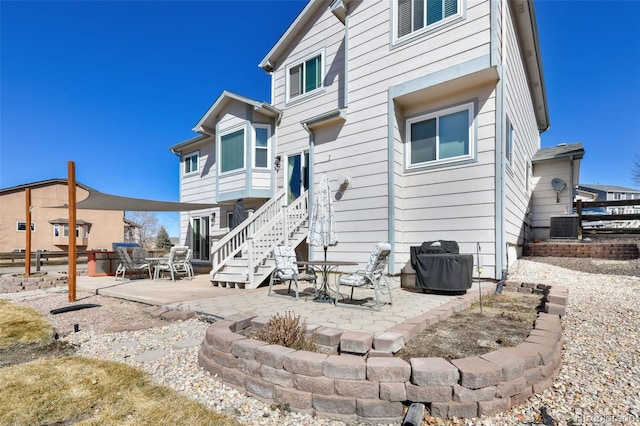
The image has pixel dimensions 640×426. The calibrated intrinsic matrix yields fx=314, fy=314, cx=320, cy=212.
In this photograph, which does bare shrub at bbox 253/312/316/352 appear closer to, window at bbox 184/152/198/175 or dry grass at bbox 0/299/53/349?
dry grass at bbox 0/299/53/349

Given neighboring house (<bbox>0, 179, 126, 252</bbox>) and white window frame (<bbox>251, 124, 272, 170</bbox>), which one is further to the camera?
neighboring house (<bbox>0, 179, 126, 252</bbox>)

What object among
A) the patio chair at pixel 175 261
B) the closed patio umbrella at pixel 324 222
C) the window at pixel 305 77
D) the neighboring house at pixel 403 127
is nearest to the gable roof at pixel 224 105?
the neighboring house at pixel 403 127

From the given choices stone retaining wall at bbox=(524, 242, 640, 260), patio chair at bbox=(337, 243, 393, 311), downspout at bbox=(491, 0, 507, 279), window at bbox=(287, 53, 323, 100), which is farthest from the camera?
window at bbox=(287, 53, 323, 100)

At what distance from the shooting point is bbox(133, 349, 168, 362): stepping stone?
3.35 meters

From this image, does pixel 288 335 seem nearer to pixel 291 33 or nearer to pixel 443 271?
pixel 443 271

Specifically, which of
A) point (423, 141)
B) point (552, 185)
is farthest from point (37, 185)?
point (552, 185)

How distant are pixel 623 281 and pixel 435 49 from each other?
6.15 m

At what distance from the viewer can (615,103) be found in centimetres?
2009

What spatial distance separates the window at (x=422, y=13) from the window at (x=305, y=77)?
293cm

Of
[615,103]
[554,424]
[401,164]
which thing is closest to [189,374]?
[554,424]

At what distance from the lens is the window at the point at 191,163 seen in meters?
14.6

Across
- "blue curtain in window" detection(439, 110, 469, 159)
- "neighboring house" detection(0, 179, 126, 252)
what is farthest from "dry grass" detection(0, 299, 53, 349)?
"neighboring house" detection(0, 179, 126, 252)

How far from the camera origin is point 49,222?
79.4 ft

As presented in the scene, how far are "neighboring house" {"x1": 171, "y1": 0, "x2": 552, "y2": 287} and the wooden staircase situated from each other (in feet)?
0.20
